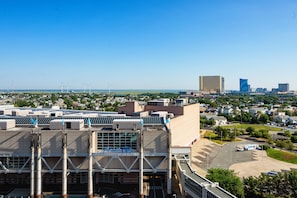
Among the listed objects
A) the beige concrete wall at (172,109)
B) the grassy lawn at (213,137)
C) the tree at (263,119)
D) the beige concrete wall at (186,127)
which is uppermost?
the beige concrete wall at (172,109)

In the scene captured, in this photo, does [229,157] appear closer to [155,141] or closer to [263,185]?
[263,185]

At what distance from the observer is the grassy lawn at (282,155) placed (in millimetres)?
60753

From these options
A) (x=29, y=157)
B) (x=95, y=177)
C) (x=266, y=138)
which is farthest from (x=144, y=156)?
(x=266, y=138)

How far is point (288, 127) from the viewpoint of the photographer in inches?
4225

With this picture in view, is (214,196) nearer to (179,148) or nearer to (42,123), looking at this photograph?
(179,148)

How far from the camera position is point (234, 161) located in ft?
194

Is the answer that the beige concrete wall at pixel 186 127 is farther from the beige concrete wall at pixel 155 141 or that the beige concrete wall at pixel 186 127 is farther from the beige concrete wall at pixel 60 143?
the beige concrete wall at pixel 60 143

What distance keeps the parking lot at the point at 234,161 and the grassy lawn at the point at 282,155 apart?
5.54 ft

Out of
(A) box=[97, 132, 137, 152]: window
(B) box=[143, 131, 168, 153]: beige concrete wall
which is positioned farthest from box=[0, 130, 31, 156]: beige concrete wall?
(B) box=[143, 131, 168, 153]: beige concrete wall

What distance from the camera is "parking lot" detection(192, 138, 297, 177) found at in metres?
53.4

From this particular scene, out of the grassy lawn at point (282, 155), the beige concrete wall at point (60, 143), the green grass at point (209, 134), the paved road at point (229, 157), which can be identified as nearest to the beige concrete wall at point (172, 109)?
the paved road at point (229, 157)

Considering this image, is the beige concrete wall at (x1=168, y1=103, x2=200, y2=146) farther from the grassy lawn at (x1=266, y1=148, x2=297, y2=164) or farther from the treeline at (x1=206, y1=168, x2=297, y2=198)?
the grassy lawn at (x1=266, y1=148, x2=297, y2=164)

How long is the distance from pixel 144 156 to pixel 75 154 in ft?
31.8

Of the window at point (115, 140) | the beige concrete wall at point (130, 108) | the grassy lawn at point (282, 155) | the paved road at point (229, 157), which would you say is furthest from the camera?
the beige concrete wall at point (130, 108)
